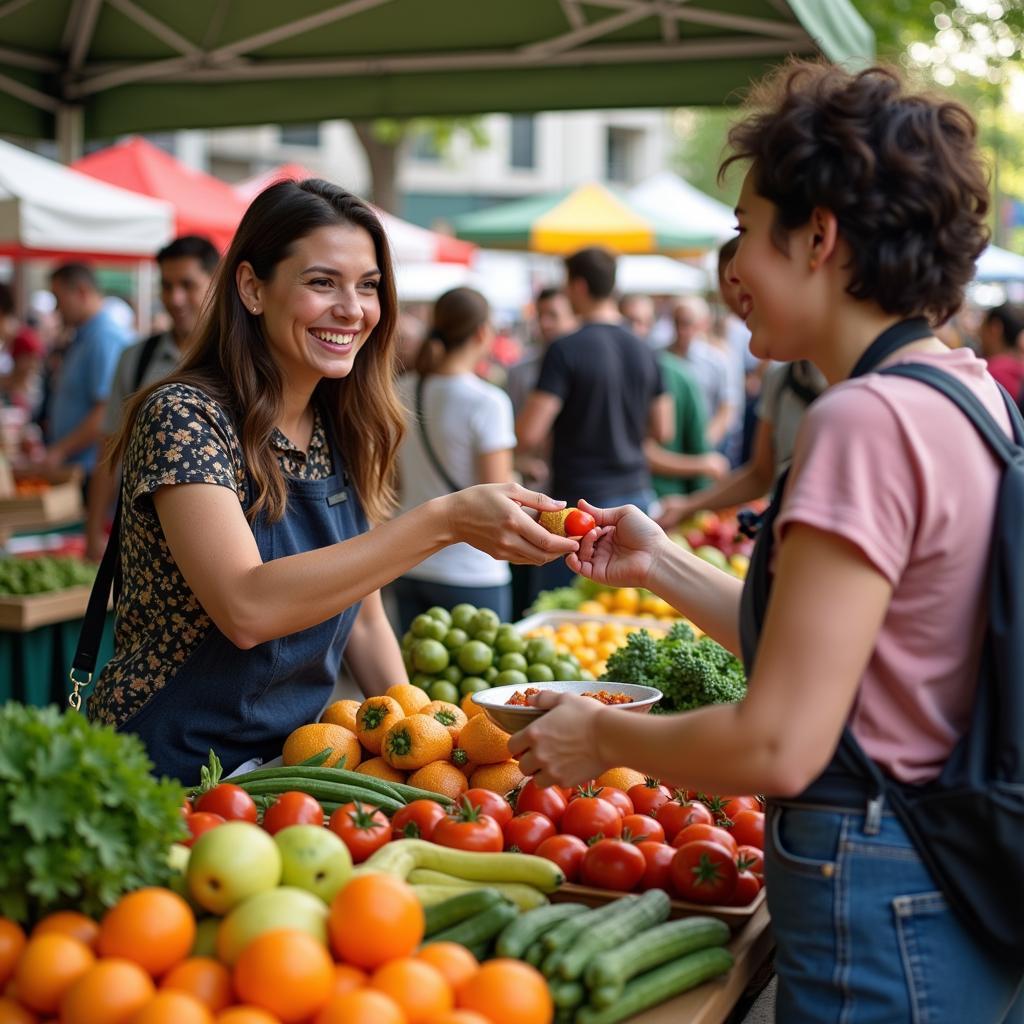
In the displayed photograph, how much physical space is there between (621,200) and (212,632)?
38.0 feet

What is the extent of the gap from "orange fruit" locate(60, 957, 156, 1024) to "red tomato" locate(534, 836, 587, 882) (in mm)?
850

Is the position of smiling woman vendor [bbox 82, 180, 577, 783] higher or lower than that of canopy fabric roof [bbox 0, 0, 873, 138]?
lower

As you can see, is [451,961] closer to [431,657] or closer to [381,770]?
[381,770]

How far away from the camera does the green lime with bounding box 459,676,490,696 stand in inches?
147

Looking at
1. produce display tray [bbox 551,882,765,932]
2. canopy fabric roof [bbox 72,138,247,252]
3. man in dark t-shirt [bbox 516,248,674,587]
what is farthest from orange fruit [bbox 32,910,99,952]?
canopy fabric roof [bbox 72,138,247,252]

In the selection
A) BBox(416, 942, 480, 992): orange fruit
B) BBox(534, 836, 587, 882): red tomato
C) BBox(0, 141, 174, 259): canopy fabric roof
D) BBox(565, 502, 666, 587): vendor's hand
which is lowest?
BBox(534, 836, 587, 882): red tomato

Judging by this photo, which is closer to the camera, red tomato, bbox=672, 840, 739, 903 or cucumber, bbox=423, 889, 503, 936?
cucumber, bbox=423, 889, 503, 936

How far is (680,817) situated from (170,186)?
9116 mm

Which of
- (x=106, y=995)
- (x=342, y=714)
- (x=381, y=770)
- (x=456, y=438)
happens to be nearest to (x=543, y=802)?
(x=381, y=770)

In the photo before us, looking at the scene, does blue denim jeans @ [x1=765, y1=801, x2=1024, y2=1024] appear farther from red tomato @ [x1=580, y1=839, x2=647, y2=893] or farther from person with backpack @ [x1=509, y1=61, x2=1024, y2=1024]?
red tomato @ [x1=580, y1=839, x2=647, y2=893]

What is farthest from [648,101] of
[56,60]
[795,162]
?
[795,162]

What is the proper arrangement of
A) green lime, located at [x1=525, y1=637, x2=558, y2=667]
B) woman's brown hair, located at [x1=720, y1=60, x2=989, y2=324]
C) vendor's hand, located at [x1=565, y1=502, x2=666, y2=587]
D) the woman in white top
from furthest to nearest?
the woman in white top
green lime, located at [x1=525, y1=637, x2=558, y2=667]
vendor's hand, located at [x1=565, y1=502, x2=666, y2=587]
woman's brown hair, located at [x1=720, y1=60, x2=989, y2=324]

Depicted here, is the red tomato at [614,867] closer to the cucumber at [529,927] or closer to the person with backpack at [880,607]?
the cucumber at [529,927]

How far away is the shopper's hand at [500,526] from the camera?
2744 millimetres
